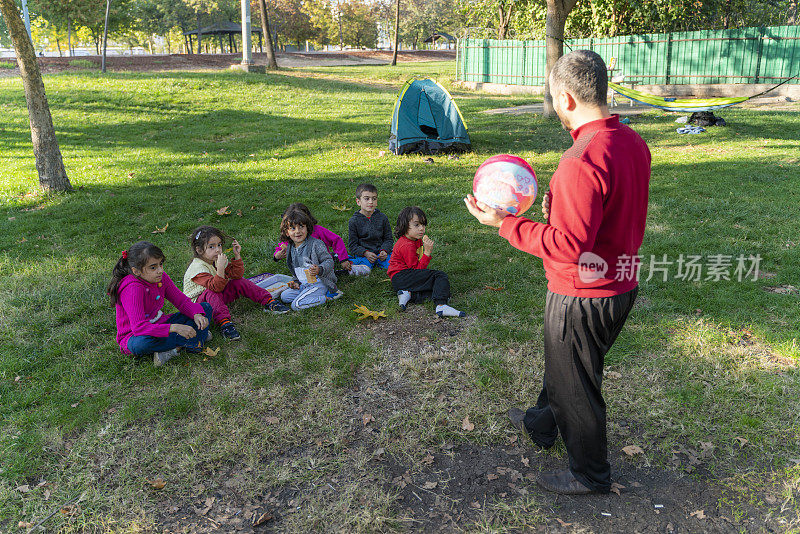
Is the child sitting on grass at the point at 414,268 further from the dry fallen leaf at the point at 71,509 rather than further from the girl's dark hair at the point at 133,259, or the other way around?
the dry fallen leaf at the point at 71,509

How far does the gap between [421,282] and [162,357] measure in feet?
8.11

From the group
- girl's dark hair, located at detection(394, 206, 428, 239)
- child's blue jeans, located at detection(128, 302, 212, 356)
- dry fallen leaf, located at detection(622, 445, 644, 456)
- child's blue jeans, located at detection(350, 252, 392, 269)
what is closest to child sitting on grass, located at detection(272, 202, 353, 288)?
child's blue jeans, located at detection(350, 252, 392, 269)

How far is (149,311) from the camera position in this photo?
445cm

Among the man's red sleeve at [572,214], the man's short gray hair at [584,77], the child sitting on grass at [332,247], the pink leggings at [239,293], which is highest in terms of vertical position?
the man's short gray hair at [584,77]

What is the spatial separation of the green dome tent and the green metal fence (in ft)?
38.1

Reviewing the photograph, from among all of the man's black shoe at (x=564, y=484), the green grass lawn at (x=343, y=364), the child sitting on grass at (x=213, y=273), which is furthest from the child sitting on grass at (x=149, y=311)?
the man's black shoe at (x=564, y=484)

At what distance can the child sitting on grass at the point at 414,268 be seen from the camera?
537 cm

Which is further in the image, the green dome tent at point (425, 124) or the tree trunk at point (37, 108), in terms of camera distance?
the green dome tent at point (425, 124)

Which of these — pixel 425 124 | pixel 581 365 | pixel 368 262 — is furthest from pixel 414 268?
pixel 425 124

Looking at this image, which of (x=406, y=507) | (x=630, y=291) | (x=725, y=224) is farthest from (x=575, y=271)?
(x=725, y=224)

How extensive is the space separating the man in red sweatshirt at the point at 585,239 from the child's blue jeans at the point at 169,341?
297cm

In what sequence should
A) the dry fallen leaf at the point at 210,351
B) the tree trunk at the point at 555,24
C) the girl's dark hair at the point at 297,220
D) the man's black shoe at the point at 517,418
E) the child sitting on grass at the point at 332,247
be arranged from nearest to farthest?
the man's black shoe at the point at 517,418 < the dry fallen leaf at the point at 210,351 < the girl's dark hair at the point at 297,220 < the child sitting on grass at the point at 332,247 < the tree trunk at the point at 555,24

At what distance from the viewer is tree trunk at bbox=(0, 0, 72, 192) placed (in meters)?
8.19

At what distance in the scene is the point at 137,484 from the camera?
326cm
